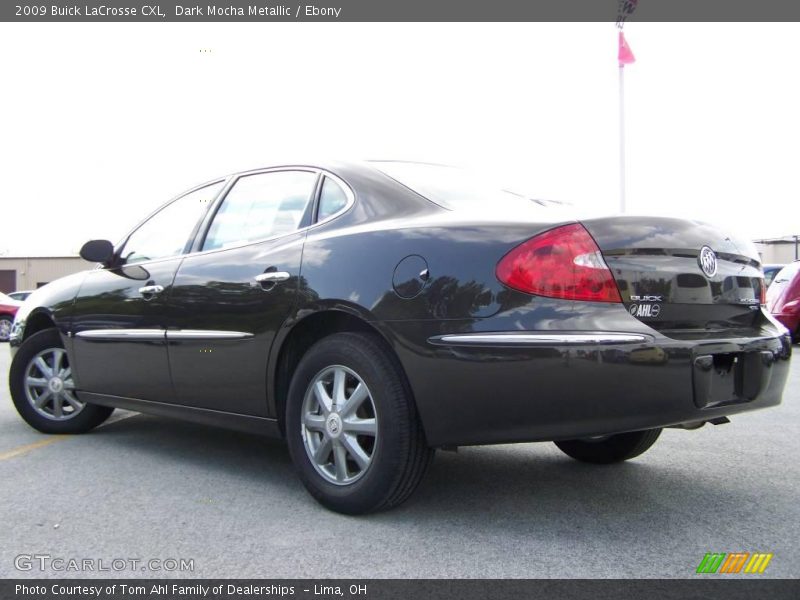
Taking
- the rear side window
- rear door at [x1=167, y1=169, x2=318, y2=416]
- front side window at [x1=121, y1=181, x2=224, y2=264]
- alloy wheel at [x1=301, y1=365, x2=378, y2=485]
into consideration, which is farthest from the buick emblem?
front side window at [x1=121, y1=181, x2=224, y2=264]

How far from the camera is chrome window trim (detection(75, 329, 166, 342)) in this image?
4.31 meters

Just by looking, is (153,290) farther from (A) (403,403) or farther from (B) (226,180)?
(A) (403,403)

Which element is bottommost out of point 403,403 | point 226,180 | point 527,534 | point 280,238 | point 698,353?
point 527,534

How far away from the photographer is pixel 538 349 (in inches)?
111

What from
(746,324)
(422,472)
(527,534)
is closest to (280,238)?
(422,472)

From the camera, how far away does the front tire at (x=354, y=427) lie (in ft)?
10.2

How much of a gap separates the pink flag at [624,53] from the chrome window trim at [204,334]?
21.2m

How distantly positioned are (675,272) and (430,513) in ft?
4.46

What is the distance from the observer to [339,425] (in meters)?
3.31

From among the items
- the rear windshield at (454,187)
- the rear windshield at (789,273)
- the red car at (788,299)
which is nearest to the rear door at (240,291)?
the rear windshield at (454,187)

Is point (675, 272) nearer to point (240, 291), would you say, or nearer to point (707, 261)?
point (707, 261)

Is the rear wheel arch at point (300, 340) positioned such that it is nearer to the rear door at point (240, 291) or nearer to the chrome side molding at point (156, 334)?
the rear door at point (240, 291)

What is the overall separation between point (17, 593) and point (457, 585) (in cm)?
137

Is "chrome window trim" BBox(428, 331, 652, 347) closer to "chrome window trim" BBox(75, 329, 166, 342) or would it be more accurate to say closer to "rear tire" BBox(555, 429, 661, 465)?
"rear tire" BBox(555, 429, 661, 465)
